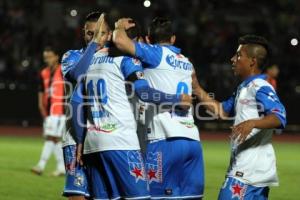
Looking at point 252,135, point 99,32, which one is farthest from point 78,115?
point 252,135

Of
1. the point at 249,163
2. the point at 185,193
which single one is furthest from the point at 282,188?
the point at 249,163

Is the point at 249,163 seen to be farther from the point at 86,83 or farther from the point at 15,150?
the point at 15,150

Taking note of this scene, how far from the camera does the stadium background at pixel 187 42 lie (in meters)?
23.9

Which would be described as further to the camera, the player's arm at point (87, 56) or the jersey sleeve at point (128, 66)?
the player's arm at point (87, 56)

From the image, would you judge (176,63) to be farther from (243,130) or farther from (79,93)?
(243,130)

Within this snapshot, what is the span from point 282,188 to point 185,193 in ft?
17.4

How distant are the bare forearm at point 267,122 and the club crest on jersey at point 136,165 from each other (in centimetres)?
112

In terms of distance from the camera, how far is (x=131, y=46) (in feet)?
21.3

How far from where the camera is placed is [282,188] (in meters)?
12.2

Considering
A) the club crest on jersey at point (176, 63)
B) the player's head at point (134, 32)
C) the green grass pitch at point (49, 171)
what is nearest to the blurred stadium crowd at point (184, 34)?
the green grass pitch at point (49, 171)

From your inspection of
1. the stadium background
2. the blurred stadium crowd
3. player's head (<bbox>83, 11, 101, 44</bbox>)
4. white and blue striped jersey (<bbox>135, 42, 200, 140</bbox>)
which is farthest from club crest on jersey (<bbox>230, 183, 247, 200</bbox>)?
the blurred stadium crowd

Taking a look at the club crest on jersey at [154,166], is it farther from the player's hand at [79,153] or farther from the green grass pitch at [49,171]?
the green grass pitch at [49,171]

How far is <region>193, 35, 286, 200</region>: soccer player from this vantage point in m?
6.28

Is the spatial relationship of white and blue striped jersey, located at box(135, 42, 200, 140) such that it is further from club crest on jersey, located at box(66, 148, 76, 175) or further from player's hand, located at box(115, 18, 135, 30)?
club crest on jersey, located at box(66, 148, 76, 175)
